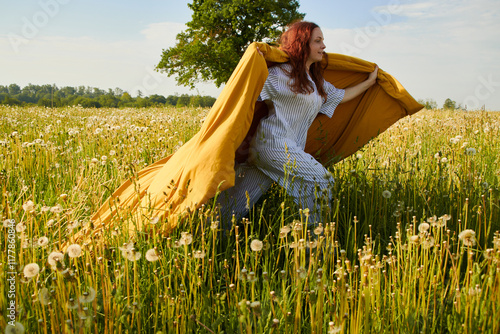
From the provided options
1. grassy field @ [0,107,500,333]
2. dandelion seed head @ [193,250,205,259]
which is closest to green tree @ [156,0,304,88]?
grassy field @ [0,107,500,333]

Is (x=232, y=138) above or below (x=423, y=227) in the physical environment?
Result: above

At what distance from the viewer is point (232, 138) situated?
334 centimetres

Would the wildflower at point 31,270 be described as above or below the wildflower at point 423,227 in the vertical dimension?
below

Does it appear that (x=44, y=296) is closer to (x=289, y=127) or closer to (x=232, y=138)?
(x=232, y=138)

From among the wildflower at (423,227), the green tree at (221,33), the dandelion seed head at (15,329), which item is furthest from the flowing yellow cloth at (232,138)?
the green tree at (221,33)

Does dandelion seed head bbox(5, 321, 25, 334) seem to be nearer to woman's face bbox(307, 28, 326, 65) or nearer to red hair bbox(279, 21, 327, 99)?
red hair bbox(279, 21, 327, 99)

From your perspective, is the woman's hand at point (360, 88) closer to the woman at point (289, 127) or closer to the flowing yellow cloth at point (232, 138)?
the flowing yellow cloth at point (232, 138)

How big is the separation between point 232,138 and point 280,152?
1.74 feet

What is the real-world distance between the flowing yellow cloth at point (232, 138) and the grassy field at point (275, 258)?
0.60 feet

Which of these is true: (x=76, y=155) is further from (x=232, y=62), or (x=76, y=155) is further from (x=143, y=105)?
(x=232, y=62)

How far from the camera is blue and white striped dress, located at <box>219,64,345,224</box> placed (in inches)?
145

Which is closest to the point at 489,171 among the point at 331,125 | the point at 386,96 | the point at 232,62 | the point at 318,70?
the point at 386,96

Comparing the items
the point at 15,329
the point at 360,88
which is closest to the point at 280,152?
the point at 360,88

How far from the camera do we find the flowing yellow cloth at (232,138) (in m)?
3.16
